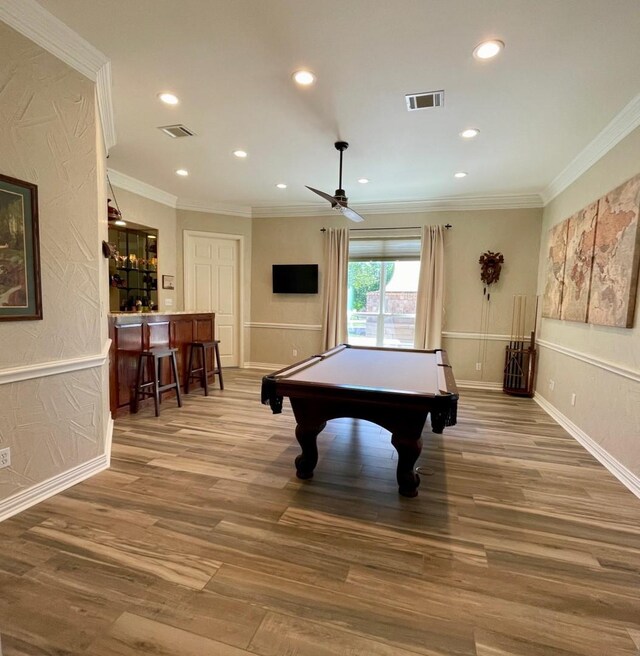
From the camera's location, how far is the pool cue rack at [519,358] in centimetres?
493

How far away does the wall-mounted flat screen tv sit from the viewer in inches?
237

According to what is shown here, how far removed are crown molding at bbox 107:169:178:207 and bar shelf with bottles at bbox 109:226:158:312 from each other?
0.53m

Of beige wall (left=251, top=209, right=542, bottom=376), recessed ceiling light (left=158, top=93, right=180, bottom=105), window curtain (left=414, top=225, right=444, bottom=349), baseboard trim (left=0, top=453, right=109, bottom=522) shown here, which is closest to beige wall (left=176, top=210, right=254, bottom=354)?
beige wall (left=251, top=209, right=542, bottom=376)

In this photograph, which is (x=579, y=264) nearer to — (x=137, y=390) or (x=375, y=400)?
(x=375, y=400)

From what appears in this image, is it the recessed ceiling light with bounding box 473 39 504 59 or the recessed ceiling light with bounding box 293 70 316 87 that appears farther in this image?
the recessed ceiling light with bounding box 293 70 316 87

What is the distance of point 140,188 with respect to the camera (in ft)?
16.5

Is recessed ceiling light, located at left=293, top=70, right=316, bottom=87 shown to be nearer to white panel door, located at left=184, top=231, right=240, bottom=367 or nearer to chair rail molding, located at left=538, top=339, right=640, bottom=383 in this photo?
chair rail molding, located at left=538, top=339, right=640, bottom=383

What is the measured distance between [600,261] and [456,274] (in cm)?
227

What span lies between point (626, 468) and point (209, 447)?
3.35 metres

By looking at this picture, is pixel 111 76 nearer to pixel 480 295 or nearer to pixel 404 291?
pixel 404 291

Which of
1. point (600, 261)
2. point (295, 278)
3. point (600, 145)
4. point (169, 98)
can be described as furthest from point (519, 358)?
point (169, 98)

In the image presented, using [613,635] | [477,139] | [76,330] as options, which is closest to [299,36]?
[477,139]

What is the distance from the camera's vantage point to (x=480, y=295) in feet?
17.5

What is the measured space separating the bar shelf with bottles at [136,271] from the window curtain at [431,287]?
423 centimetres
